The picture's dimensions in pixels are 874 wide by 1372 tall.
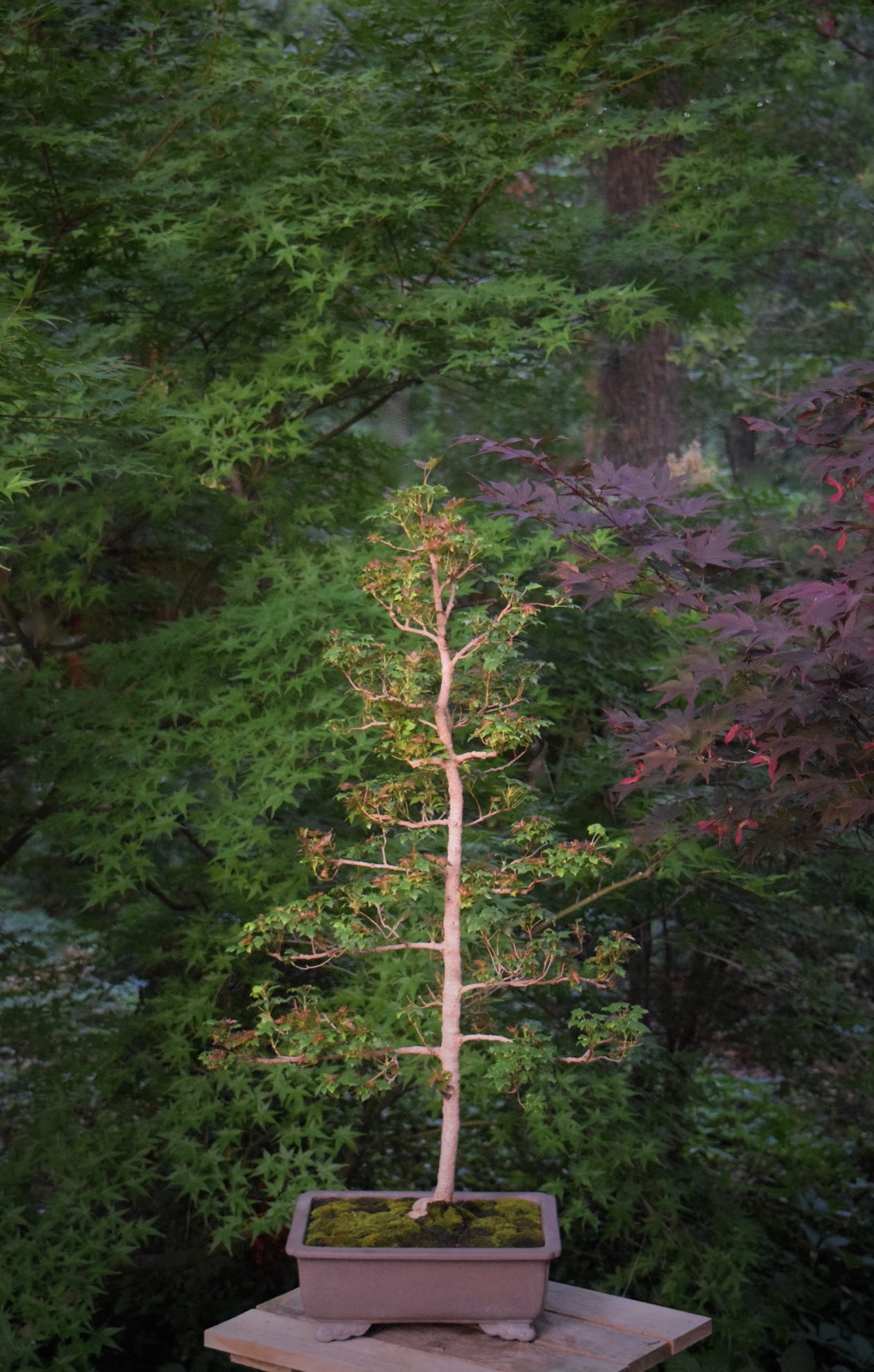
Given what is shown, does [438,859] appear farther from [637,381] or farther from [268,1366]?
[637,381]

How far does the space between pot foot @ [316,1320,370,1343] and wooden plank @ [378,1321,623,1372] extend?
2cm

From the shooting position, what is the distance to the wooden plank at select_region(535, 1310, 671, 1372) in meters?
1.85

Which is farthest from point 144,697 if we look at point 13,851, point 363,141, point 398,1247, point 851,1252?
point 851,1252

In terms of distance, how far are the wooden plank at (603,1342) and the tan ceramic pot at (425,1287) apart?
1.9 inches

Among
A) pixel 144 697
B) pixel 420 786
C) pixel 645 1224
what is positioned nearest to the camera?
pixel 420 786

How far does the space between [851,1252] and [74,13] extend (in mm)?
4609

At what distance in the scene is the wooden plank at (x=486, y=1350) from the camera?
182 cm

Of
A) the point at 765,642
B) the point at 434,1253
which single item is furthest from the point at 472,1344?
the point at 765,642

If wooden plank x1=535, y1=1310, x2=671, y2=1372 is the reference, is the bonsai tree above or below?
above

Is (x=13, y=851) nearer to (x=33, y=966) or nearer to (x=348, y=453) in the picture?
(x=33, y=966)

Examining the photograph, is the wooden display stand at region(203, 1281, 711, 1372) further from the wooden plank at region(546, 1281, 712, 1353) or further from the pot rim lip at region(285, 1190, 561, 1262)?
the pot rim lip at region(285, 1190, 561, 1262)

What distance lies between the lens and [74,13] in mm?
3826

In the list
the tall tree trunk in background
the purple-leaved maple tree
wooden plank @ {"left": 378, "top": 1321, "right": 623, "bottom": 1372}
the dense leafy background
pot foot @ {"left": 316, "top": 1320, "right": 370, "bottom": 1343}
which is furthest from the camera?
the tall tree trunk in background

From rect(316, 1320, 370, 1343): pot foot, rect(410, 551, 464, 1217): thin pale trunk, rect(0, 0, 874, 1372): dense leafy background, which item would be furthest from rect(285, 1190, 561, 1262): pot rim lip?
rect(0, 0, 874, 1372): dense leafy background
